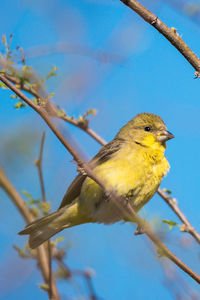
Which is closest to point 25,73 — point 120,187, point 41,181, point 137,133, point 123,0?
point 41,181

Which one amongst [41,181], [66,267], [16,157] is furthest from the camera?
[16,157]

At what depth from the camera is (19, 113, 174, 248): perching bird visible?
3.93 metres

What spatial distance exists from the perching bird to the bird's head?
0.01m

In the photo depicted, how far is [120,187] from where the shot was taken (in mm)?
3887

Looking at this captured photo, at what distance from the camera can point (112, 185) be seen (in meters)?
3.87

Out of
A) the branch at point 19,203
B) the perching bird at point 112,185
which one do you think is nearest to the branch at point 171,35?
the branch at point 19,203

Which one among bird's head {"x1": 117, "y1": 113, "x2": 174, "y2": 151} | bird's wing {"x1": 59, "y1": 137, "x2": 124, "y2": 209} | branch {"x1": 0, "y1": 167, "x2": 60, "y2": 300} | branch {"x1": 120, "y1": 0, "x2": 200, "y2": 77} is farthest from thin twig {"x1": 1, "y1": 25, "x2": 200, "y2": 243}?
bird's head {"x1": 117, "y1": 113, "x2": 174, "y2": 151}

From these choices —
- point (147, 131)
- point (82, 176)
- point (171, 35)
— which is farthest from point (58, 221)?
point (171, 35)

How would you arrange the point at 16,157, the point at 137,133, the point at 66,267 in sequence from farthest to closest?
the point at 137,133, the point at 16,157, the point at 66,267

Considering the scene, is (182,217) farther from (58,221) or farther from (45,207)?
(58,221)

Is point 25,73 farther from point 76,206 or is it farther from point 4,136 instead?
point 76,206

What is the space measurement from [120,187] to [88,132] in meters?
0.60

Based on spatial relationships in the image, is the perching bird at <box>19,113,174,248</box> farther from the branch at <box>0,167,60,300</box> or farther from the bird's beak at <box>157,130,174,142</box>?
the branch at <box>0,167,60,300</box>

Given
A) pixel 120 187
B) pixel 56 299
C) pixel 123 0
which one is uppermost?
pixel 123 0
